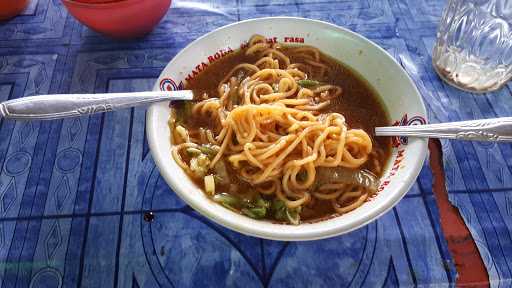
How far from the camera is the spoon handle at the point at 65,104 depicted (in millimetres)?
1353

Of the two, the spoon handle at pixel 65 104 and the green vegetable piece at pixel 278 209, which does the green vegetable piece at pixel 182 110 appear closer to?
the spoon handle at pixel 65 104

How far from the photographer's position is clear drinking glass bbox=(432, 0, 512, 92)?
179 centimetres

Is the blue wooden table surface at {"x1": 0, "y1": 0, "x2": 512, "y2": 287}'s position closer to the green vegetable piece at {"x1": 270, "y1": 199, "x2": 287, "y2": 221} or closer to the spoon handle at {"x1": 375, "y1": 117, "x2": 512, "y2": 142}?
the green vegetable piece at {"x1": 270, "y1": 199, "x2": 287, "y2": 221}

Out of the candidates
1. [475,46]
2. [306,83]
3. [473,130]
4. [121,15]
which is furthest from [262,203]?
[475,46]

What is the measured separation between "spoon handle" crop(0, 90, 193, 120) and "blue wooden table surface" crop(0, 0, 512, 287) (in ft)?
0.84

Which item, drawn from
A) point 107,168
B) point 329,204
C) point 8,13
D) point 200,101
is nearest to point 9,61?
point 8,13

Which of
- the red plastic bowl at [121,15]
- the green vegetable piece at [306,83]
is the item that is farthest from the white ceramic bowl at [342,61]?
the red plastic bowl at [121,15]

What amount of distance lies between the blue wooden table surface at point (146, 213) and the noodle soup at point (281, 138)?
0.15 metres

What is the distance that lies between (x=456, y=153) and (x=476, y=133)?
0.33 metres

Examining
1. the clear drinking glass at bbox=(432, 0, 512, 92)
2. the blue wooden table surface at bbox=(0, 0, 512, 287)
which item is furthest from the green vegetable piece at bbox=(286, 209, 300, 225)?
the clear drinking glass at bbox=(432, 0, 512, 92)

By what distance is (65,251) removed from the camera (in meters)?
1.38

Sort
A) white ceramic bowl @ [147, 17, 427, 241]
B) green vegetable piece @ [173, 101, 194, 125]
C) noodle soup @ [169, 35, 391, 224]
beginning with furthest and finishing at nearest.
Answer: green vegetable piece @ [173, 101, 194, 125]
noodle soup @ [169, 35, 391, 224]
white ceramic bowl @ [147, 17, 427, 241]

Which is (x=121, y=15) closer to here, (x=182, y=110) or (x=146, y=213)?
(x=182, y=110)

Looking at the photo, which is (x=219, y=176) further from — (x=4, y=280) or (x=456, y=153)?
(x=456, y=153)
